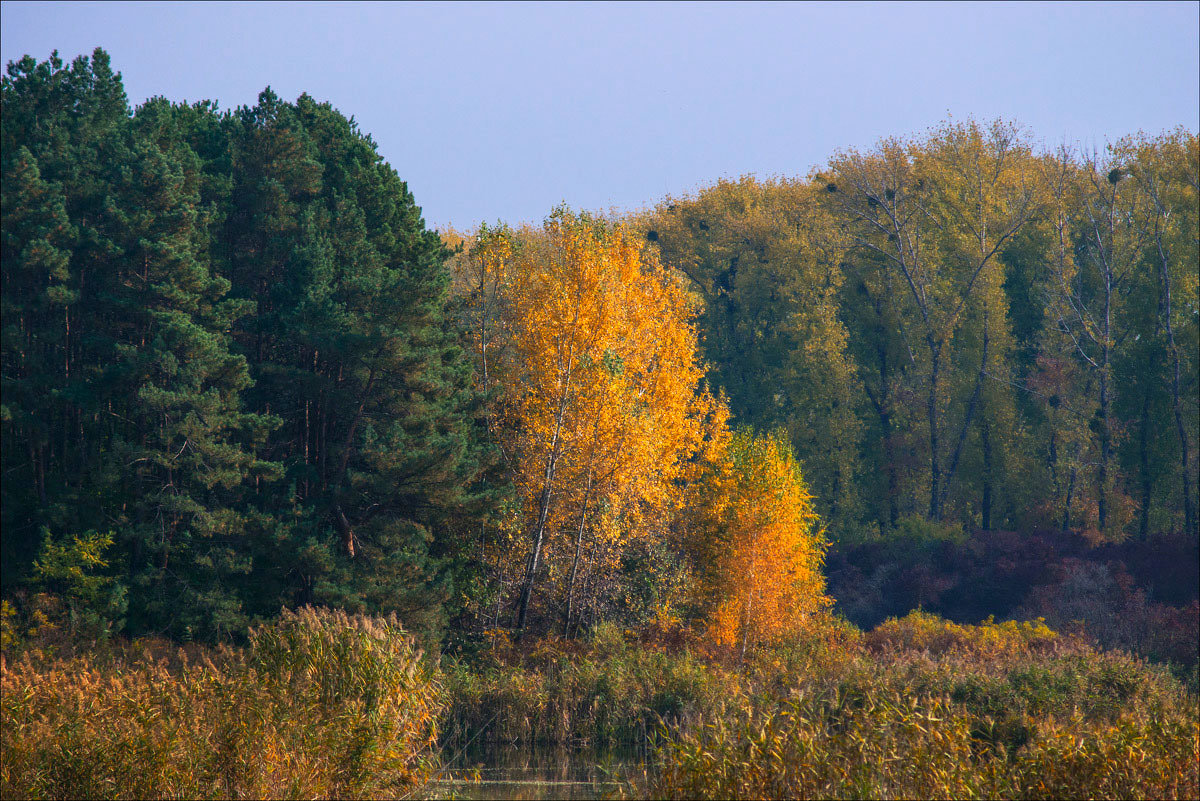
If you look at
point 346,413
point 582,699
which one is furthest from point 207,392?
point 582,699

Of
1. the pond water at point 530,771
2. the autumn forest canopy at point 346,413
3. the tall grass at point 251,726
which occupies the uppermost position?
the autumn forest canopy at point 346,413

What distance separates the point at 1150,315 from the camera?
126ft

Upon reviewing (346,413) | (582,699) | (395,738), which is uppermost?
(346,413)

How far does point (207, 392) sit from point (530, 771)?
37.3 feet

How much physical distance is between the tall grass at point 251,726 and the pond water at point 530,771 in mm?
1185

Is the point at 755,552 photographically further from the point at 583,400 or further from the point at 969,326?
the point at 969,326

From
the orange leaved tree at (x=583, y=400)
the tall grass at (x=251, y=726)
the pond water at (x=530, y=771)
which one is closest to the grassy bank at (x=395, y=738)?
the tall grass at (x=251, y=726)

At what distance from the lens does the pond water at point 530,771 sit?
599 inches

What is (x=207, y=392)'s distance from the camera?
2378 cm

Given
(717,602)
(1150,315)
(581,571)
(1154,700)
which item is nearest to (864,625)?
(717,602)

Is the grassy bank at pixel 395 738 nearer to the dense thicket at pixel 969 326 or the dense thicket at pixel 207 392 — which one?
the dense thicket at pixel 207 392

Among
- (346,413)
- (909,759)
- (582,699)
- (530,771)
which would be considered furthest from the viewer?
(346,413)

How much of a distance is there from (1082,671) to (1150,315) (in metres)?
22.9

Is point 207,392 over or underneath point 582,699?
over
